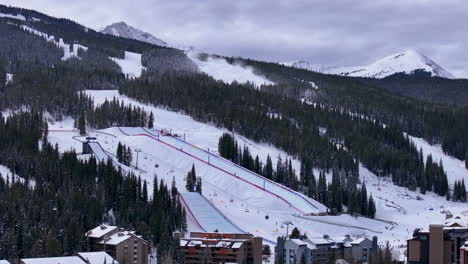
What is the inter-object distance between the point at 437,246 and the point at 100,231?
28.1 meters

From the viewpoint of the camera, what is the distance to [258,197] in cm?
11219

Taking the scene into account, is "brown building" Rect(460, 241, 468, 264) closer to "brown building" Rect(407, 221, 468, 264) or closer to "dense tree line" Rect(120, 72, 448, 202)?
"brown building" Rect(407, 221, 468, 264)

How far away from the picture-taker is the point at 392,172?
14300 centimetres

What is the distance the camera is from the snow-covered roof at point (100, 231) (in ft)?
263

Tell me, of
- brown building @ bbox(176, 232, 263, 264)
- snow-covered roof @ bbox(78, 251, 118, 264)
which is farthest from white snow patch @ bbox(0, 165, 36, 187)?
snow-covered roof @ bbox(78, 251, 118, 264)

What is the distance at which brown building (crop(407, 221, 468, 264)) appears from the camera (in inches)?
3214

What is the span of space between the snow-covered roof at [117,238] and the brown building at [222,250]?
5.27m

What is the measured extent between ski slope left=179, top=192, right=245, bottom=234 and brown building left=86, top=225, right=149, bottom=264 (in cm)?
1691

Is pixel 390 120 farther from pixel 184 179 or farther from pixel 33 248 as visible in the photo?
pixel 33 248

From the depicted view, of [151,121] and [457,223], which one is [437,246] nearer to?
[457,223]

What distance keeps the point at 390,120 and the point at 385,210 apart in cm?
5633

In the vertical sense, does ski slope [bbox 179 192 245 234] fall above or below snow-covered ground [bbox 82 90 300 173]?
below

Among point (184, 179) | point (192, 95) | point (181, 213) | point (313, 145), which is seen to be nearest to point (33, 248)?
point (181, 213)

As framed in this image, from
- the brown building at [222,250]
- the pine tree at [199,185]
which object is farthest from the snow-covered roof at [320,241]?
the pine tree at [199,185]
